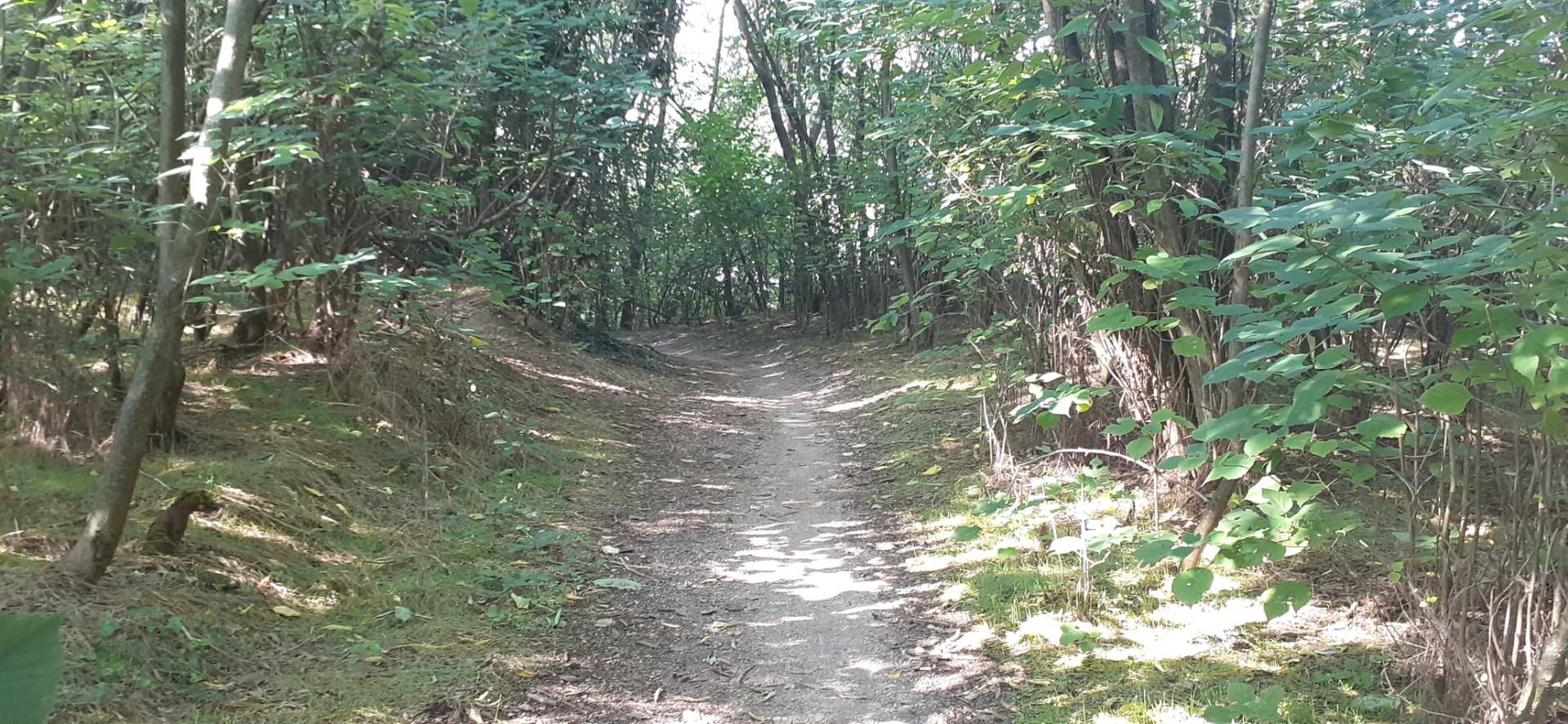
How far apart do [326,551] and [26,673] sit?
15.3ft

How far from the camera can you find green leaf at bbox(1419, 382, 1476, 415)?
2500 mm

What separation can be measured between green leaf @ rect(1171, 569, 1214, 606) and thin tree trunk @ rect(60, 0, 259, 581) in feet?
12.6

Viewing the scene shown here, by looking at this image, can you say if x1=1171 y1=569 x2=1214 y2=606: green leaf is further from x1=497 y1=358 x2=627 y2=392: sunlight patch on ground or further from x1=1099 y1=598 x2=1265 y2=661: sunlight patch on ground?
x1=497 y1=358 x2=627 y2=392: sunlight patch on ground

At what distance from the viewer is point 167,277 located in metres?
3.80

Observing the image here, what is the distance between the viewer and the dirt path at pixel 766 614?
382 cm

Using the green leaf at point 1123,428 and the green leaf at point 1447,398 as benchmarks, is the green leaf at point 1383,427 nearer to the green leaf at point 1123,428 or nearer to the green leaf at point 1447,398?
the green leaf at point 1447,398

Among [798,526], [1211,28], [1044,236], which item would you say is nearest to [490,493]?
[798,526]

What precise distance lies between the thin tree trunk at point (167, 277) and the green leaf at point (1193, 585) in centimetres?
384

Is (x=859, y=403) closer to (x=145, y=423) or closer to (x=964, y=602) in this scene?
(x=964, y=602)

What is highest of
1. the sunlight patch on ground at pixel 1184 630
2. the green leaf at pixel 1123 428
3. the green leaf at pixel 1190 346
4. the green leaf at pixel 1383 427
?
the green leaf at pixel 1190 346

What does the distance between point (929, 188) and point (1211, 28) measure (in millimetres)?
3201

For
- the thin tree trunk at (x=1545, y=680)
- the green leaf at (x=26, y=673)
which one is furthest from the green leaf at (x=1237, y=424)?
the green leaf at (x=26, y=673)

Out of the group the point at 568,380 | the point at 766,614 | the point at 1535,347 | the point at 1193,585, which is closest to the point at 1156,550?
the point at 1193,585

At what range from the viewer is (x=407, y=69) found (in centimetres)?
525
